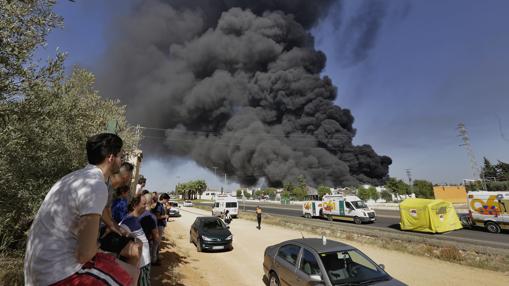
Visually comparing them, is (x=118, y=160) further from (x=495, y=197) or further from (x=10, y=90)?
(x=495, y=197)

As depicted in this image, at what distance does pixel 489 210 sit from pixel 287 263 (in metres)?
19.8

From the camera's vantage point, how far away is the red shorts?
1.56 m

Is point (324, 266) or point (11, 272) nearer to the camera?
point (11, 272)

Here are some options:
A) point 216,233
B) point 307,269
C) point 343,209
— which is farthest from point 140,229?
point 343,209

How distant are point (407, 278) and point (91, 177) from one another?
34.8ft

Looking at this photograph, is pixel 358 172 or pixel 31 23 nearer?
pixel 31 23

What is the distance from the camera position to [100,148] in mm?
2053

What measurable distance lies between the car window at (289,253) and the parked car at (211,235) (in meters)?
6.56

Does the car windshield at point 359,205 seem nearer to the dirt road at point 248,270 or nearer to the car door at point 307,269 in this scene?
the dirt road at point 248,270

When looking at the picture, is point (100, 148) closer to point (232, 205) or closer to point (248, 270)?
point (248, 270)

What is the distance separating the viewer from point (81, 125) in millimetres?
8594

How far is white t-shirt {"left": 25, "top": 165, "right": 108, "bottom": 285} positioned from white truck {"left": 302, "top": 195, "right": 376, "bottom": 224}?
88.9 feet

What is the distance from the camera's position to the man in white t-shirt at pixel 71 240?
1.57 meters

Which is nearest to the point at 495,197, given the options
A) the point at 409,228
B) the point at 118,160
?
the point at 409,228
